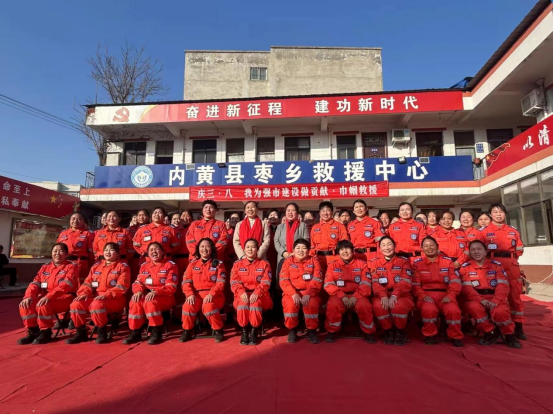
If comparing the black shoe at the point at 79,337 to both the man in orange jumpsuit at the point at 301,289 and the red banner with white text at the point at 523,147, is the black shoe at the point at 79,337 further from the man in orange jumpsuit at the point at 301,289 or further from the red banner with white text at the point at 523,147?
the red banner with white text at the point at 523,147

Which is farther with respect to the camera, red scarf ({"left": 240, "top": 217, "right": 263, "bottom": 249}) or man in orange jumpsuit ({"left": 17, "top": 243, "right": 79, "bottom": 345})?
red scarf ({"left": 240, "top": 217, "right": 263, "bottom": 249})

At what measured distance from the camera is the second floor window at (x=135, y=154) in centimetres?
1283

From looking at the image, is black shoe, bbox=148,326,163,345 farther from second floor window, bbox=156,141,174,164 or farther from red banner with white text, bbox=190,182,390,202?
second floor window, bbox=156,141,174,164

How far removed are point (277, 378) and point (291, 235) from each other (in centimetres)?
236

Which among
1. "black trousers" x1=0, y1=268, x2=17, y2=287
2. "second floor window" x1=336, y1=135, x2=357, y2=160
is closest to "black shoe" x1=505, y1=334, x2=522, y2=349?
"second floor window" x1=336, y1=135, x2=357, y2=160

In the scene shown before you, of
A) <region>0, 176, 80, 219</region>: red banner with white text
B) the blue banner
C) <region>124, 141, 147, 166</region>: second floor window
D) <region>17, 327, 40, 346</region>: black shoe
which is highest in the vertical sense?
<region>124, 141, 147, 166</region>: second floor window

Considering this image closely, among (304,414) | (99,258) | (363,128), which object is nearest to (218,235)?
(99,258)

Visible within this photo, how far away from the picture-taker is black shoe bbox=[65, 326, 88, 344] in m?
3.96

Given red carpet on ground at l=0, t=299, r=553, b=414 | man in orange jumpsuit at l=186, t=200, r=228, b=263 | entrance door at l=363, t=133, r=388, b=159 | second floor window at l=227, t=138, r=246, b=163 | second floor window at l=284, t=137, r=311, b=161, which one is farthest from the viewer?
second floor window at l=227, t=138, r=246, b=163

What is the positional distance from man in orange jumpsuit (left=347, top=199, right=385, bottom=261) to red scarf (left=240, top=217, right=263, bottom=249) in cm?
138

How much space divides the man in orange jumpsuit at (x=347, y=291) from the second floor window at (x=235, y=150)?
8854 mm

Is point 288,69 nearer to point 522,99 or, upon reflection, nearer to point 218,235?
point 522,99

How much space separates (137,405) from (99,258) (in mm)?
3132

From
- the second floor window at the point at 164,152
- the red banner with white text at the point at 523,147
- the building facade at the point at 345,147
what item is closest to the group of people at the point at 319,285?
the red banner with white text at the point at 523,147
